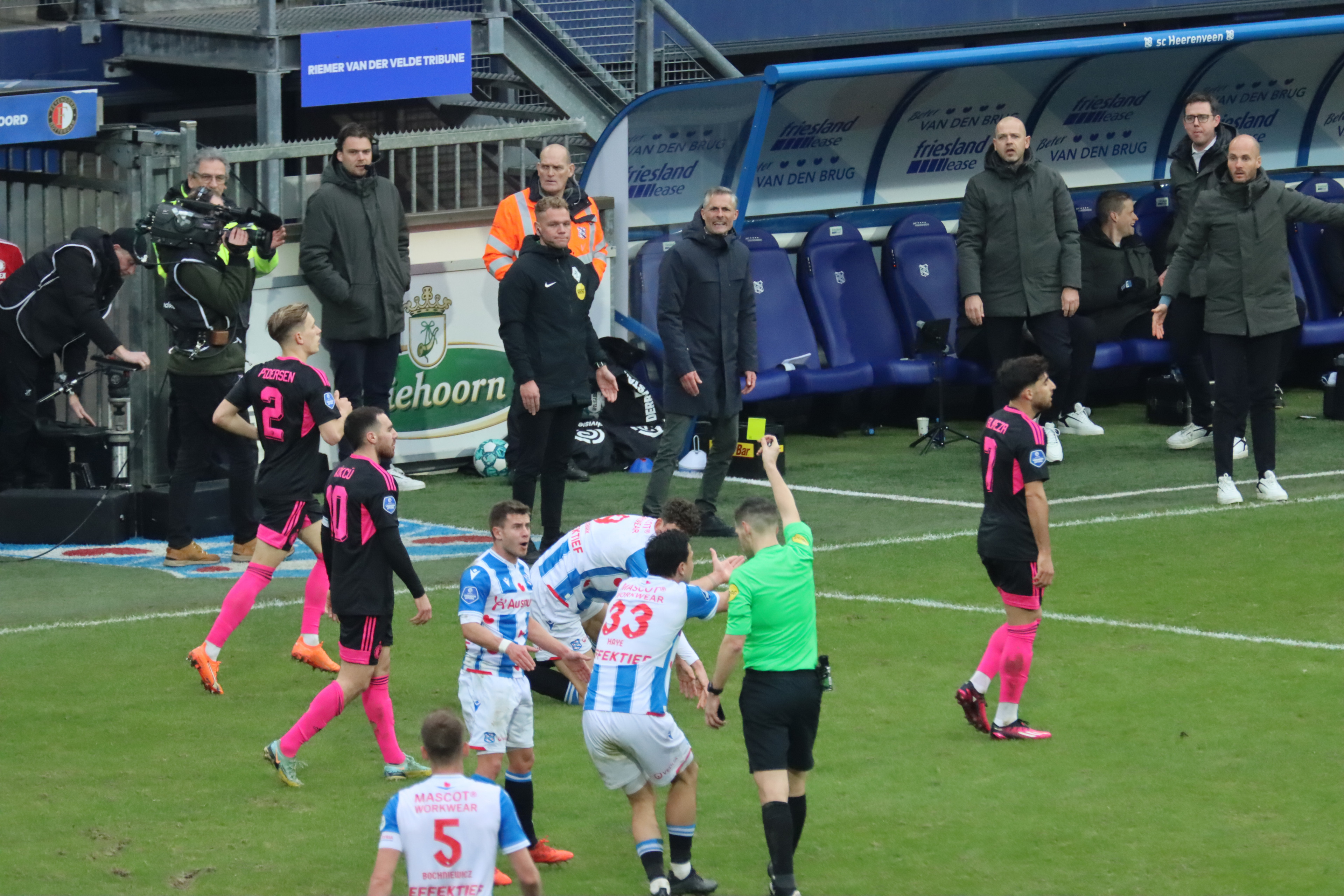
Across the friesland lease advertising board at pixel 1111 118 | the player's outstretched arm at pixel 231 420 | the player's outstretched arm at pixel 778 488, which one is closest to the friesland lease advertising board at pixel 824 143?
the friesland lease advertising board at pixel 1111 118

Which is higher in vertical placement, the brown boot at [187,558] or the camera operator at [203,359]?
the camera operator at [203,359]

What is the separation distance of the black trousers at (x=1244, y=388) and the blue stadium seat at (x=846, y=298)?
12.9ft

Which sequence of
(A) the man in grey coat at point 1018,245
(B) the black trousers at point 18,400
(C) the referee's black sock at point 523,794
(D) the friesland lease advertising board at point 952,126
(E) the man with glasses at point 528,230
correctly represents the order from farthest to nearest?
(D) the friesland lease advertising board at point 952,126 → (A) the man in grey coat at point 1018,245 → (E) the man with glasses at point 528,230 → (B) the black trousers at point 18,400 → (C) the referee's black sock at point 523,794

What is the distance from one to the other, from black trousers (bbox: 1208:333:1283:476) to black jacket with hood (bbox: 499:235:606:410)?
401 centimetres

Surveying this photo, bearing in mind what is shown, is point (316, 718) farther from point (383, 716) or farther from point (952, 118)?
point (952, 118)

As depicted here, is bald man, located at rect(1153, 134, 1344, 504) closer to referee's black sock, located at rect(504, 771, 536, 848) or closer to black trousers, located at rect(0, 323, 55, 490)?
referee's black sock, located at rect(504, 771, 536, 848)

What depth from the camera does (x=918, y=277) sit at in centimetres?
1630

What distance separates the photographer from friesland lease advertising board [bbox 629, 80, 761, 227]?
14719 mm

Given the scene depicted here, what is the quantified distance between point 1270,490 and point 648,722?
7009 mm

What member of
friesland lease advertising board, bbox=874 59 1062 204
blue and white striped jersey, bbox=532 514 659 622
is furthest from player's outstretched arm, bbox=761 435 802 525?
friesland lease advertising board, bbox=874 59 1062 204

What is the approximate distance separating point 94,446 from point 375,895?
7833mm

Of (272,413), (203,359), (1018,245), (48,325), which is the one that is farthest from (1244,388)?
(48,325)

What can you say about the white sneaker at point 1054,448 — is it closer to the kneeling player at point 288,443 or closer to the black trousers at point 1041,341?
the black trousers at point 1041,341

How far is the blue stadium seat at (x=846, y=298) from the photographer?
52.1 ft
